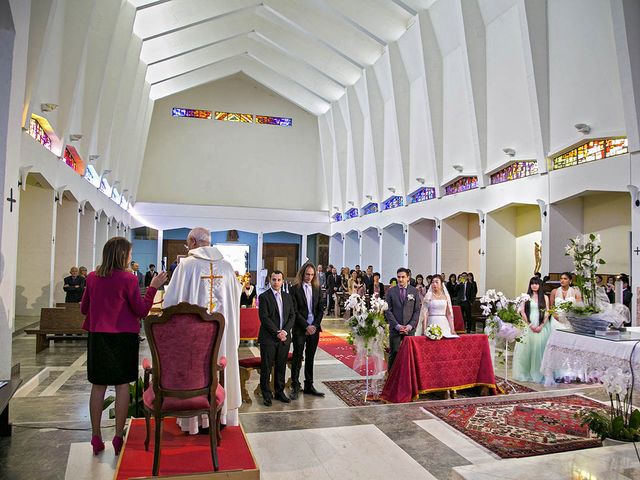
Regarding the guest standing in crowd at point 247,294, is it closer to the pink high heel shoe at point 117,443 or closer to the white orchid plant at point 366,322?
the white orchid plant at point 366,322

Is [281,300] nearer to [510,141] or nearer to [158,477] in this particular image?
[158,477]

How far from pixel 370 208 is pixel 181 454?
19497mm

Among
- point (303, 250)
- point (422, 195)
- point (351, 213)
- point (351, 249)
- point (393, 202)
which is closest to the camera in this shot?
point (422, 195)

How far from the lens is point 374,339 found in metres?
6.12

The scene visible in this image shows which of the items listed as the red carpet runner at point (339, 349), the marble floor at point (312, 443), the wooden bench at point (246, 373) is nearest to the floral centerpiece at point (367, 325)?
the marble floor at point (312, 443)

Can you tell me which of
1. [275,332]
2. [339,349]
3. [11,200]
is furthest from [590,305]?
[339,349]

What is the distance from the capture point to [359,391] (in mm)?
6414

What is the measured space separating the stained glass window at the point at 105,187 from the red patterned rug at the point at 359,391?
41.0 feet

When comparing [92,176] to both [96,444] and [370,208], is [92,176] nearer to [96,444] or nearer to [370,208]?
[370,208]

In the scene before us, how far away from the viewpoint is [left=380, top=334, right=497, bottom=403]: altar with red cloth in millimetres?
5855

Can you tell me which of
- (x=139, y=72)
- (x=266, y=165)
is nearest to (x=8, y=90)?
(x=139, y=72)

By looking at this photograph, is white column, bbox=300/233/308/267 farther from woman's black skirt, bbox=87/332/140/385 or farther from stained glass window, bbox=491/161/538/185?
woman's black skirt, bbox=87/332/140/385

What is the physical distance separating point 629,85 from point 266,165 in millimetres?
19695

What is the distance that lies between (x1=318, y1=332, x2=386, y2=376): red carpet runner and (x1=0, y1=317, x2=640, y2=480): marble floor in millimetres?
2086
